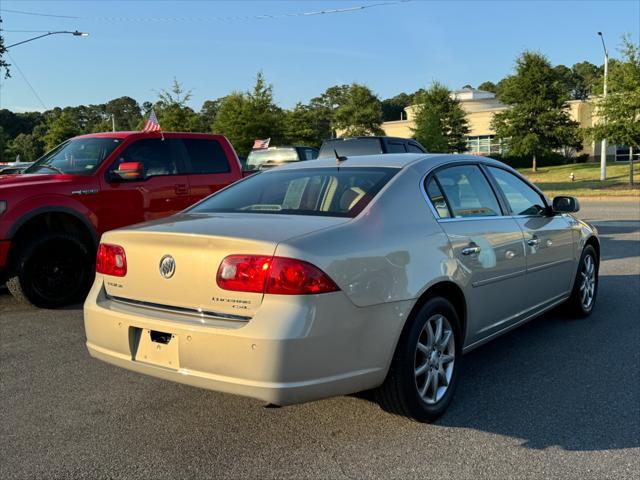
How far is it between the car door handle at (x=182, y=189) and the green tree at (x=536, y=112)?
3403cm

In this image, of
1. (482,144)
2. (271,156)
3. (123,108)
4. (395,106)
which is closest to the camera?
(271,156)

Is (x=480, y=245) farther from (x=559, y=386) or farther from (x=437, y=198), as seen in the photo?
(x=559, y=386)

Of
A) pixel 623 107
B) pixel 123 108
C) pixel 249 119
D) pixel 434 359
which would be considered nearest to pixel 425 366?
pixel 434 359

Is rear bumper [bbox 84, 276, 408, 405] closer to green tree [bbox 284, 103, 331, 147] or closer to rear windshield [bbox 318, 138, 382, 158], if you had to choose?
rear windshield [bbox 318, 138, 382, 158]

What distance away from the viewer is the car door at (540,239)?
192 inches

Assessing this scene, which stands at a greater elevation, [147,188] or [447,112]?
[447,112]

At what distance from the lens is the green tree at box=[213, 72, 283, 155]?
3731 centimetres

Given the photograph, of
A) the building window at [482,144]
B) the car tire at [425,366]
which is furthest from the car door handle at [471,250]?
the building window at [482,144]

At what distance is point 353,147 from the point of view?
13445 millimetres

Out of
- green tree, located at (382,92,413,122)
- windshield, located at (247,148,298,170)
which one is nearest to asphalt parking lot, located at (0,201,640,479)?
windshield, located at (247,148,298,170)

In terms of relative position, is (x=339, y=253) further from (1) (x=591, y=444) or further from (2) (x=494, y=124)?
(2) (x=494, y=124)

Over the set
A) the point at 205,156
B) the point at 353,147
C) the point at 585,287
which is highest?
the point at 353,147

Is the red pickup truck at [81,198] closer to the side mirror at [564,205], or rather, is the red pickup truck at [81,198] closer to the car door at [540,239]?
the car door at [540,239]

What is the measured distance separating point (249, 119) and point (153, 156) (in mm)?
30333
